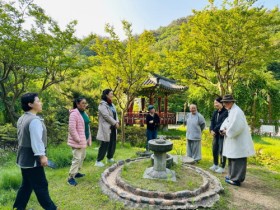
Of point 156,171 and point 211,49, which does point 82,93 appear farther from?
point 156,171

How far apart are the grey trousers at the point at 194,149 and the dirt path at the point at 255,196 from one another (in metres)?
1.59

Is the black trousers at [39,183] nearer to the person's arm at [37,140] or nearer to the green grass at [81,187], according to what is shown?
the person's arm at [37,140]

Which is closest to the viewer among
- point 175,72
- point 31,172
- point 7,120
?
point 31,172

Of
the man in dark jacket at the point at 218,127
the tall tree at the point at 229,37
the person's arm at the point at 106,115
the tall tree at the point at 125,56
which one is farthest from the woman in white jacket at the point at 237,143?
the tall tree at the point at 125,56

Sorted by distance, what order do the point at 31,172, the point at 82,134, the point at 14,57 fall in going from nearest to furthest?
the point at 31,172 < the point at 82,134 < the point at 14,57

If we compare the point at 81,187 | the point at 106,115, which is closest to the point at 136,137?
the point at 106,115

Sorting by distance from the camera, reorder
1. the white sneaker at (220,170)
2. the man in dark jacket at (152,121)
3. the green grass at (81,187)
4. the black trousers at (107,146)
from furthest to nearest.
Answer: the man in dark jacket at (152,121), the white sneaker at (220,170), the black trousers at (107,146), the green grass at (81,187)

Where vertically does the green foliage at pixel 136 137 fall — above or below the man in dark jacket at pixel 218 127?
below

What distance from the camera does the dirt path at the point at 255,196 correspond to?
3.85 meters

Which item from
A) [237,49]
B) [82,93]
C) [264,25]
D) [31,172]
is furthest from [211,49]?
[31,172]

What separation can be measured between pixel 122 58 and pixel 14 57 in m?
4.29

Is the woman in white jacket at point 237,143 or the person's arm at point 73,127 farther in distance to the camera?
the woman in white jacket at point 237,143

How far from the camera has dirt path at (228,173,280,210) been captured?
3.85 metres

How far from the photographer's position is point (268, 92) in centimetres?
1753
